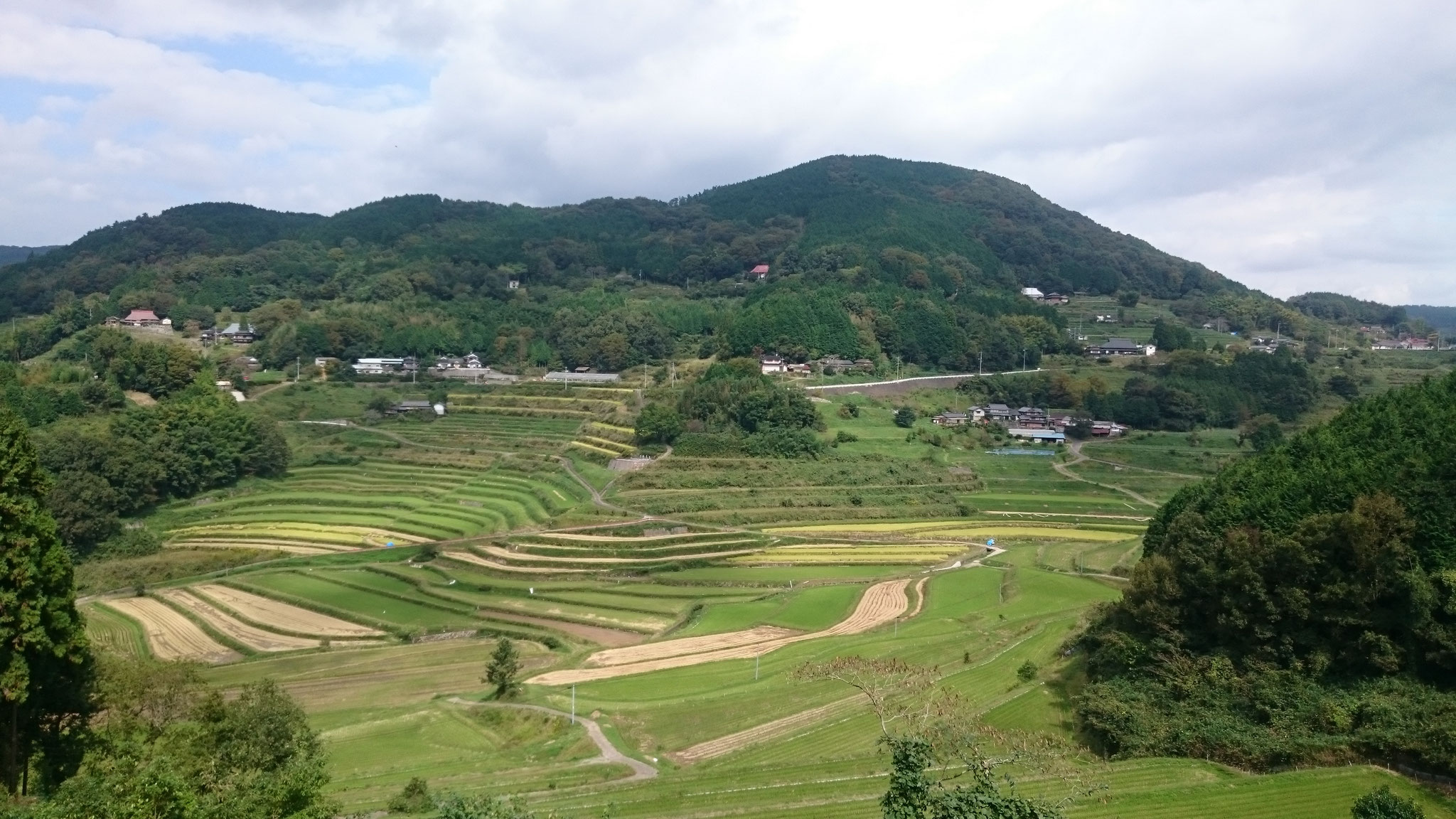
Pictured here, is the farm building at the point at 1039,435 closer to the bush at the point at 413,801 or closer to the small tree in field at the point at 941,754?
the small tree in field at the point at 941,754

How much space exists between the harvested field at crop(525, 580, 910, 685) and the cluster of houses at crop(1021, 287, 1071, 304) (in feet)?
294

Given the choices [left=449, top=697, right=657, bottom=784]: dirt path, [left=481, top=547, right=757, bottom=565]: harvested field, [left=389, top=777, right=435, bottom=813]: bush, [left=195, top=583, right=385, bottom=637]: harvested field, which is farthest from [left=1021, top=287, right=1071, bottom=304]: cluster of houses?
[left=389, top=777, right=435, bottom=813]: bush

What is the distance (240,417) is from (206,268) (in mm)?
55531

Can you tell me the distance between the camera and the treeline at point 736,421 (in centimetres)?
5909

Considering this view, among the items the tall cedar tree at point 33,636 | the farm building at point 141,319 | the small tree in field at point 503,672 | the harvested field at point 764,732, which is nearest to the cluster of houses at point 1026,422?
the harvested field at point 764,732

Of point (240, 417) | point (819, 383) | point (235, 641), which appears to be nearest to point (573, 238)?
point (819, 383)

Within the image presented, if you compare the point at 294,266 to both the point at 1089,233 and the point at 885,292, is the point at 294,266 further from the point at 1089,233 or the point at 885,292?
the point at 1089,233

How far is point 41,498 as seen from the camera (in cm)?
1780

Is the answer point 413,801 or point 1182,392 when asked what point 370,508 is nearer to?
point 413,801

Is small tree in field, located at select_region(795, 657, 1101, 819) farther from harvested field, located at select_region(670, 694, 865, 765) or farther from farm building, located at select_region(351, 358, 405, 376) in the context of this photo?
farm building, located at select_region(351, 358, 405, 376)

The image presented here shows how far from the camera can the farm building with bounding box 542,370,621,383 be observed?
257 ft

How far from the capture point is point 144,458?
5181 centimetres

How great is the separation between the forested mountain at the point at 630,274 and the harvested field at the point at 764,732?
2344 inches

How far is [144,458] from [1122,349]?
82.6 m
